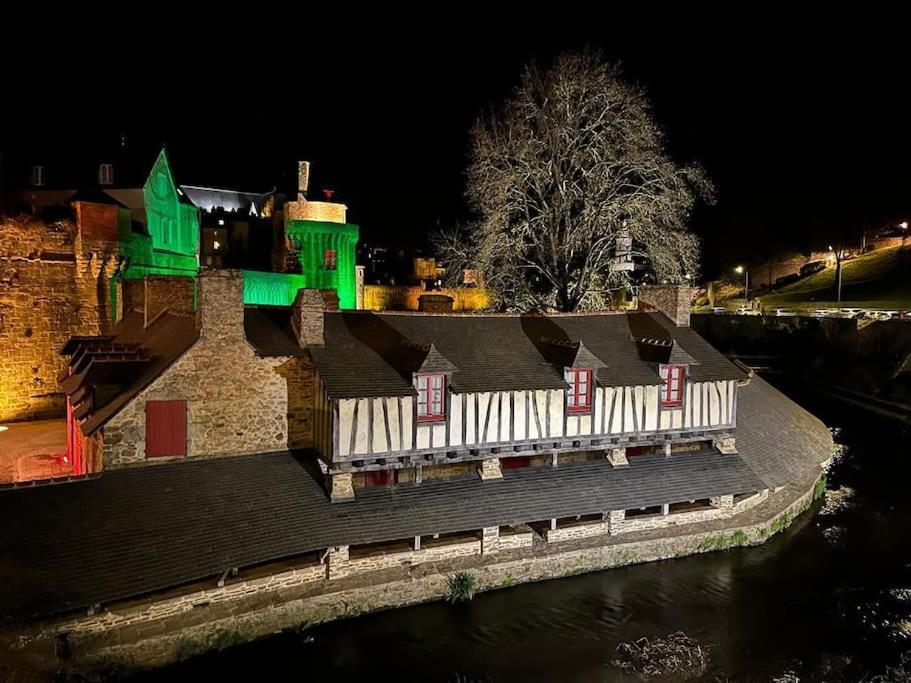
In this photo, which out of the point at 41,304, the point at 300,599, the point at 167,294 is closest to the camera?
the point at 300,599

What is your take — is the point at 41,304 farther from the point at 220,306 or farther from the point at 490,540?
the point at 490,540

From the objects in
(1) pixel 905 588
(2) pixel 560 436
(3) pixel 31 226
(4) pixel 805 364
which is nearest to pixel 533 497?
(2) pixel 560 436

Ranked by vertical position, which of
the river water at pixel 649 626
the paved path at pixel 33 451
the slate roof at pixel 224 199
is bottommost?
the river water at pixel 649 626

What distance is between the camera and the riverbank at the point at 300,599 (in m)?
9.40

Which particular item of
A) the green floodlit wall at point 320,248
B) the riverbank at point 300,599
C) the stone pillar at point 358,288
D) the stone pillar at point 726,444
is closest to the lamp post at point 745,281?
the stone pillar at point 358,288

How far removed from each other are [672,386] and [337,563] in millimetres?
8631

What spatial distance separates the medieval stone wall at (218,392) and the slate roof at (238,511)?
15.3 inches

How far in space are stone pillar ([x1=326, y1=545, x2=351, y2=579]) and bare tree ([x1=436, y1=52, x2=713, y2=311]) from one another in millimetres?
11180

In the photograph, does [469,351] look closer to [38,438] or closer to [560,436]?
[560,436]

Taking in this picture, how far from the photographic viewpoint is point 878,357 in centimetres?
3506

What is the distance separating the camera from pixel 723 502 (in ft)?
51.1

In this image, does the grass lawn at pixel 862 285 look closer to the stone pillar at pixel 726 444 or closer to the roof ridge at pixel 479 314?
the stone pillar at pixel 726 444

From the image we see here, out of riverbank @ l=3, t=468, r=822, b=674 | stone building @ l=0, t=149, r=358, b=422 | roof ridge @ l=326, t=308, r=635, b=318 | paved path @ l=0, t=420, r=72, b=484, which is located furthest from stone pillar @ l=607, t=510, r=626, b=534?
stone building @ l=0, t=149, r=358, b=422

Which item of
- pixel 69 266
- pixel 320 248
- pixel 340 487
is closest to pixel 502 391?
pixel 340 487
